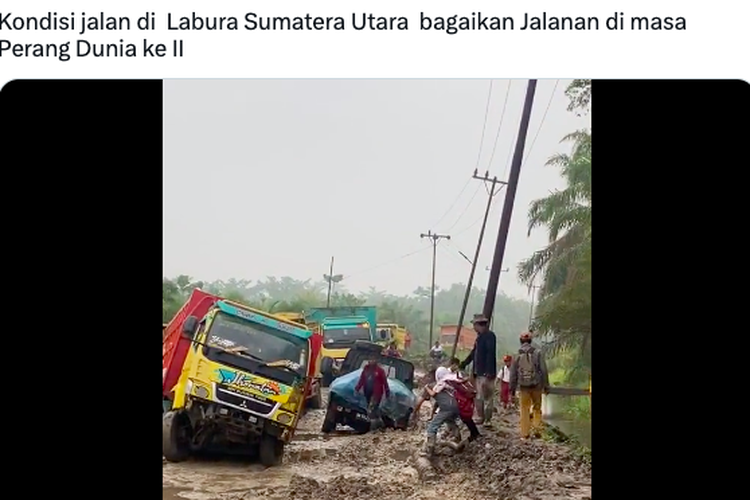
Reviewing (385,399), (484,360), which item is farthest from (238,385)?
(484,360)

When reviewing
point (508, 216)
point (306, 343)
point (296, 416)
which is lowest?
point (296, 416)

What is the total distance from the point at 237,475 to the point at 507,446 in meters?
2.38

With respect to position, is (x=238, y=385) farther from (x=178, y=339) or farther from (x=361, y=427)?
(x=361, y=427)

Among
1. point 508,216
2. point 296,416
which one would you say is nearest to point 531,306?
point 508,216

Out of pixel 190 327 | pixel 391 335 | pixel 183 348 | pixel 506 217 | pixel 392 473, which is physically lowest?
pixel 392 473

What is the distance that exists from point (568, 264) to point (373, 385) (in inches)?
176

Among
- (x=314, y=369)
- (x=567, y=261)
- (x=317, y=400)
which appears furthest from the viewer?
(x=567, y=261)

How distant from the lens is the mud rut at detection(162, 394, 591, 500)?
7.12 metres

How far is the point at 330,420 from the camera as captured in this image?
31.3 feet

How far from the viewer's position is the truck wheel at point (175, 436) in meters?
8.03

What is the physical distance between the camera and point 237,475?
25.9 feet

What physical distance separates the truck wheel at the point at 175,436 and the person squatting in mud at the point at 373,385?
1997mm
